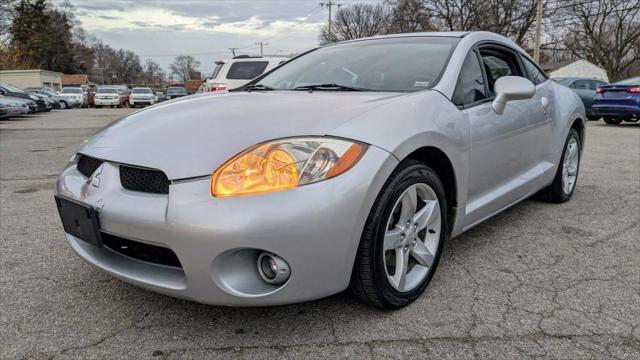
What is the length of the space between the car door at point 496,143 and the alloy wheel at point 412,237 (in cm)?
37

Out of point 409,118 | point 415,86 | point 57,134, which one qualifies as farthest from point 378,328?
point 57,134

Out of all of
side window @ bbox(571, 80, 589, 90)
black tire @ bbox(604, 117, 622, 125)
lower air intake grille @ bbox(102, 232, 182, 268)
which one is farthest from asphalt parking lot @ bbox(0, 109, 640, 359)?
side window @ bbox(571, 80, 589, 90)

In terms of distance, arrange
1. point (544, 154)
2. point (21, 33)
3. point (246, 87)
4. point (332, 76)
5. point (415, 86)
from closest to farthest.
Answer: point (415, 86)
point (332, 76)
point (246, 87)
point (544, 154)
point (21, 33)

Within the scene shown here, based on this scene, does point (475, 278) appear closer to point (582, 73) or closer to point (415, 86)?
point (415, 86)

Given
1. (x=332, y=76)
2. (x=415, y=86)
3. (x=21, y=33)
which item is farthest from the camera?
(x=21, y=33)

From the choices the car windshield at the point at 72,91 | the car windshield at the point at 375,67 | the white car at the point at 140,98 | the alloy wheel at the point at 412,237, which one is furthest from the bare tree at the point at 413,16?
the alloy wheel at the point at 412,237

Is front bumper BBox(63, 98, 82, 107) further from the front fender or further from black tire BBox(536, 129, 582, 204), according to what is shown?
the front fender

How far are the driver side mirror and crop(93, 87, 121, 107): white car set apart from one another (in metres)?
33.3

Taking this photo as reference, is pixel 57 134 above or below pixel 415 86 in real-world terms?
below

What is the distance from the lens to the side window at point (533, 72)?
3.79 metres

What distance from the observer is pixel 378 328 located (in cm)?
216

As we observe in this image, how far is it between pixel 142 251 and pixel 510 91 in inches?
86.6

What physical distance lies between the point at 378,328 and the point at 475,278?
0.83m

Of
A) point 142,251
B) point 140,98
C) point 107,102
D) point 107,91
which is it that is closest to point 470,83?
point 142,251
